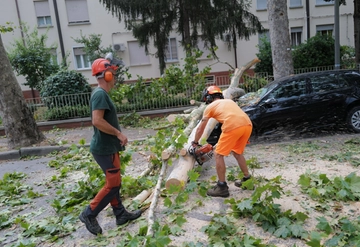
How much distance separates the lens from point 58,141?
9492 millimetres

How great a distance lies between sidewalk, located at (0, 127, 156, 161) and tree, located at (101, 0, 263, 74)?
6.43m

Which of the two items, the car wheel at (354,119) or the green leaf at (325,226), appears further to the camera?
the car wheel at (354,119)

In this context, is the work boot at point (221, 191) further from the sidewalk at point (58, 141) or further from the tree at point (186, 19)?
the tree at point (186, 19)

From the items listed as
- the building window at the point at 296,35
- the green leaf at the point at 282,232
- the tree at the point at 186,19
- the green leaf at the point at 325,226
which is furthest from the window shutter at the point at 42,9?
the green leaf at the point at 325,226

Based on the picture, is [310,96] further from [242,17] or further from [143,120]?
[242,17]

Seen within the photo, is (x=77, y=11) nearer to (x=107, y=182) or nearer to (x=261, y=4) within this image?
(x=261, y=4)

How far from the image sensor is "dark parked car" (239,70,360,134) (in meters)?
7.19

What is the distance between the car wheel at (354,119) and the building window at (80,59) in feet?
59.9

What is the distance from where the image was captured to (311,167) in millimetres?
5090

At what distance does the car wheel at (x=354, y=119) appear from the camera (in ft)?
24.3

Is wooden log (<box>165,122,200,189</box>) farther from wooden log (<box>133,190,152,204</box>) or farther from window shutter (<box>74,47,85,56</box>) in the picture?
window shutter (<box>74,47,85,56</box>)

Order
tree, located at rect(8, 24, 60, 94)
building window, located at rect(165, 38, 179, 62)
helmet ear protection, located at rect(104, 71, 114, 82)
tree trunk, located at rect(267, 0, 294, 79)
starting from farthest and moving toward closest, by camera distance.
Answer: building window, located at rect(165, 38, 179, 62)
tree, located at rect(8, 24, 60, 94)
tree trunk, located at rect(267, 0, 294, 79)
helmet ear protection, located at rect(104, 71, 114, 82)

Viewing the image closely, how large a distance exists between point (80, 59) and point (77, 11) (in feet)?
10.8

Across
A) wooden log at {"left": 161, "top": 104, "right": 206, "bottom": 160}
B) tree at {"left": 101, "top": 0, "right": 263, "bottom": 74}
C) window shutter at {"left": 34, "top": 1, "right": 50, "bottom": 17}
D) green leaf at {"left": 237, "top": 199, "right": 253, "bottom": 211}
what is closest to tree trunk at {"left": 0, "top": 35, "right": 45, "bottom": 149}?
wooden log at {"left": 161, "top": 104, "right": 206, "bottom": 160}
